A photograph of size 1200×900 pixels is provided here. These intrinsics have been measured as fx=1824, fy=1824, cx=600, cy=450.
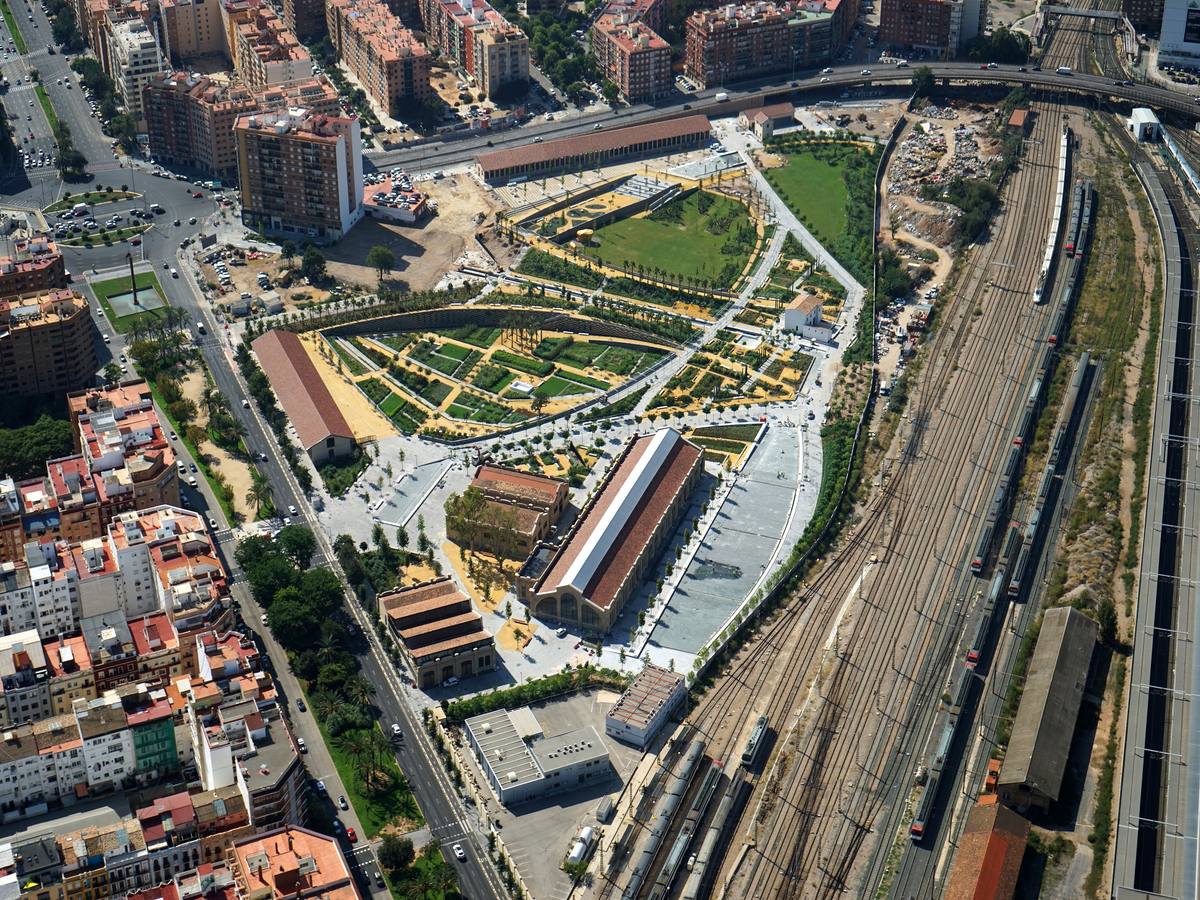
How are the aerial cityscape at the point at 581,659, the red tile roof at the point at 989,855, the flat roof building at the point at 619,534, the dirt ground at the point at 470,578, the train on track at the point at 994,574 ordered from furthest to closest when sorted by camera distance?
the dirt ground at the point at 470,578, the flat roof building at the point at 619,534, the train on track at the point at 994,574, the aerial cityscape at the point at 581,659, the red tile roof at the point at 989,855

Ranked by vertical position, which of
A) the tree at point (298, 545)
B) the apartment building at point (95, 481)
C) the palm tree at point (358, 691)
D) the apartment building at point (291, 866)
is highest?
the apartment building at point (95, 481)

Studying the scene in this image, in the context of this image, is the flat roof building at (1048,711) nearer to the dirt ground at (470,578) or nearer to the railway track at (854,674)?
the railway track at (854,674)

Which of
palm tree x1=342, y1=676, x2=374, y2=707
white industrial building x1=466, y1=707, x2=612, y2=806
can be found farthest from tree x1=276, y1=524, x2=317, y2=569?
white industrial building x1=466, y1=707, x2=612, y2=806

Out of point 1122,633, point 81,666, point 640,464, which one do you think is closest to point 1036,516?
point 1122,633

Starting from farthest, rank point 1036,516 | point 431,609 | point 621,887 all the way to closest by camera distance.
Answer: point 1036,516, point 431,609, point 621,887

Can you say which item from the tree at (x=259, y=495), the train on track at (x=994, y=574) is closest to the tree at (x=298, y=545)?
the tree at (x=259, y=495)

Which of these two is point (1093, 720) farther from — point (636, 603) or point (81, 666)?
point (81, 666)

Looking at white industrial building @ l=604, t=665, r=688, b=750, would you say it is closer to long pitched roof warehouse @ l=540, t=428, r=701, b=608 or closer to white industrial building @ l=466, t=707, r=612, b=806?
white industrial building @ l=466, t=707, r=612, b=806
